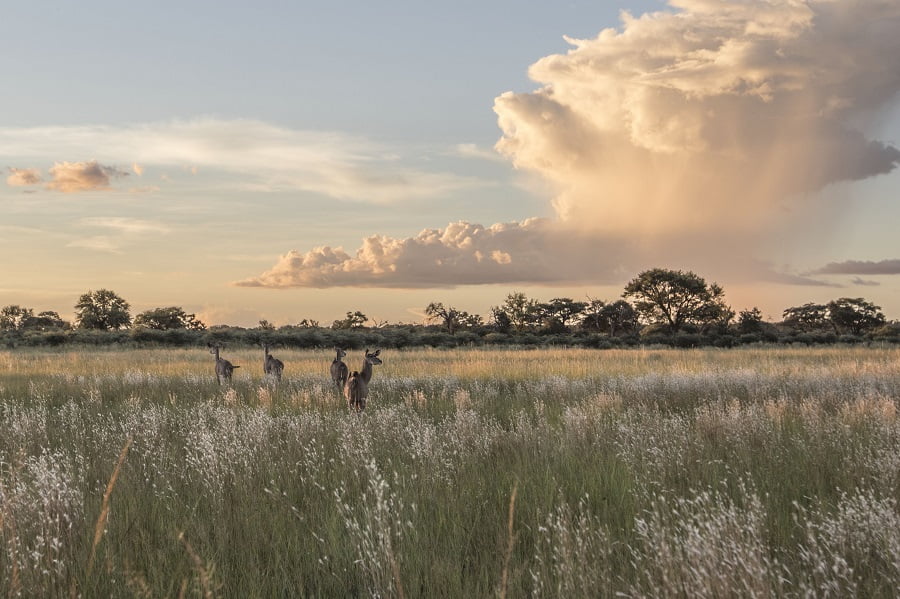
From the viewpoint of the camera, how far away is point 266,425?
9.49 meters

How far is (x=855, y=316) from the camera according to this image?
8044cm

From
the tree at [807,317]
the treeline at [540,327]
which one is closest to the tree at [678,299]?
the treeline at [540,327]

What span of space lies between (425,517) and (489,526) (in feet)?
1.91

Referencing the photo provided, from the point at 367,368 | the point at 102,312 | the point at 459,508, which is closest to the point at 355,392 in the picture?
the point at 367,368

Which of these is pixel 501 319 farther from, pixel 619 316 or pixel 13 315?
pixel 13 315

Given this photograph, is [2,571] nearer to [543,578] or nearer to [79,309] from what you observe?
[543,578]

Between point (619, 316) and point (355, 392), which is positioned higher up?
point (619, 316)

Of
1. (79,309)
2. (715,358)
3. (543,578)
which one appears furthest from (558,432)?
(79,309)

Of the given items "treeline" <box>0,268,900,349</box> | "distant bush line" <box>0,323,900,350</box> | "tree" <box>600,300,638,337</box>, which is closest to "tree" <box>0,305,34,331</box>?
"treeline" <box>0,268,900,349</box>

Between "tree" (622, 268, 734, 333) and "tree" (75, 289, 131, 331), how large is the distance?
202ft

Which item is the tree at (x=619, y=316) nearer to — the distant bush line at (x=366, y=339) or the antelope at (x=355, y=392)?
the distant bush line at (x=366, y=339)

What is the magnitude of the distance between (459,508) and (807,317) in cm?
9238

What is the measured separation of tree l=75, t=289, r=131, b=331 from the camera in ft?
255

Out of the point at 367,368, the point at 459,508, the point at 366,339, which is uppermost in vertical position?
the point at 367,368
